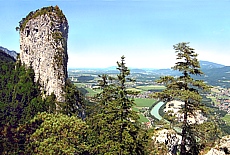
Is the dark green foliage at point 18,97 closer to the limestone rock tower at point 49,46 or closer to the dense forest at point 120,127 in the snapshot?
the limestone rock tower at point 49,46

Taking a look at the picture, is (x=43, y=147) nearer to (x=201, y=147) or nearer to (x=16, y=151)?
(x=201, y=147)

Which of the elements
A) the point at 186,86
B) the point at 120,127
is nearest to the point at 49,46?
the point at 120,127

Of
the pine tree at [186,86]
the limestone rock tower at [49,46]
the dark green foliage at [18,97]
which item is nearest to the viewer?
the pine tree at [186,86]

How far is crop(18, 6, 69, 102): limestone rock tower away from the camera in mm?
72125

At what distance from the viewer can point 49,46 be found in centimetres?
7288

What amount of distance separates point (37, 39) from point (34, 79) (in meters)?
13.5

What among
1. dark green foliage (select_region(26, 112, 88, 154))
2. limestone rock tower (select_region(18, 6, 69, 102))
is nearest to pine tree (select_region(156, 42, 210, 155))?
dark green foliage (select_region(26, 112, 88, 154))

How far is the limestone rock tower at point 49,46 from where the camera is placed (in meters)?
72.1

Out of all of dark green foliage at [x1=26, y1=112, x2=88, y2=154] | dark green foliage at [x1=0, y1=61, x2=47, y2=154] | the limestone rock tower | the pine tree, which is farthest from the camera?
dark green foliage at [x1=0, y1=61, x2=47, y2=154]

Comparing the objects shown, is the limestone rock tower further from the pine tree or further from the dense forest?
the pine tree

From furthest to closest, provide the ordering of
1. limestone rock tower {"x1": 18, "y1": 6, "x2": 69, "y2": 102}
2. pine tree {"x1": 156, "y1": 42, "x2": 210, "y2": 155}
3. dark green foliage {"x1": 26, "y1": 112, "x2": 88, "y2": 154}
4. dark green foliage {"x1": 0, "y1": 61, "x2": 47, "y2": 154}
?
dark green foliage {"x1": 0, "y1": 61, "x2": 47, "y2": 154}, limestone rock tower {"x1": 18, "y1": 6, "x2": 69, "y2": 102}, dark green foliage {"x1": 26, "y1": 112, "x2": 88, "y2": 154}, pine tree {"x1": 156, "y1": 42, "x2": 210, "y2": 155}

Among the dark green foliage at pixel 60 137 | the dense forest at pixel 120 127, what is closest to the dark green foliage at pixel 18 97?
the dense forest at pixel 120 127

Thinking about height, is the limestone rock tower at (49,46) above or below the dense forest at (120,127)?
above

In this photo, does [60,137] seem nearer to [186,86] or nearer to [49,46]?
[186,86]
